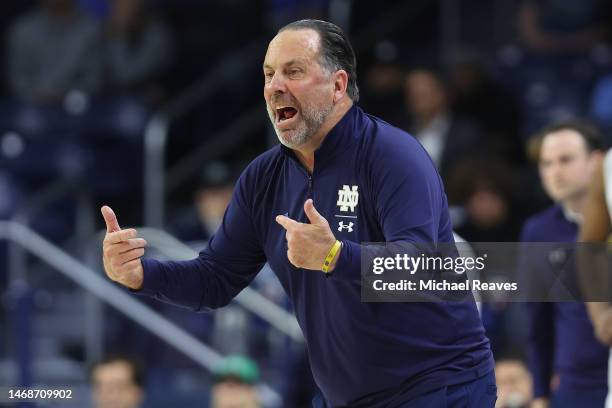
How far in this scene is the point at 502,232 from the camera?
342 inches

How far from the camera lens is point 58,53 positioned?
11375 millimetres

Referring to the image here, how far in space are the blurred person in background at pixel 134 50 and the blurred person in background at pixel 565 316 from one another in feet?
18.3

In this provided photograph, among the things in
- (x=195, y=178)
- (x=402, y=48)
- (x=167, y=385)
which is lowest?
(x=167, y=385)

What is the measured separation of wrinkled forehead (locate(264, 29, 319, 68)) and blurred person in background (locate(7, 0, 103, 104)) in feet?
23.9

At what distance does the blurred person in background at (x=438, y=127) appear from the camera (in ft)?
31.4

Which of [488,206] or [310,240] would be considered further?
[488,206]

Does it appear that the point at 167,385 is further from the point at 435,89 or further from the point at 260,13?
the point at 260,13

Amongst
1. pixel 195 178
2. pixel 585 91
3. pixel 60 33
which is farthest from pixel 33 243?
pixel 585 91

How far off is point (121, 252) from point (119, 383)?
2870 mm

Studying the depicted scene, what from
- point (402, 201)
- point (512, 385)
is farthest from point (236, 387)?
point (402, 201)

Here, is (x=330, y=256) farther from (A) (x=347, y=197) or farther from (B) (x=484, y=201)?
(B) (x=484, y=201)

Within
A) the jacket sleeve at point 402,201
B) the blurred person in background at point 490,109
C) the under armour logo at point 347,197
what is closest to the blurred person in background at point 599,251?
the jacket sleeve at point 402,201

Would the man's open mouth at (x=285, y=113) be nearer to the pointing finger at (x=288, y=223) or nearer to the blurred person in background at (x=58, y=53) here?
the pointing finger at (x=288, y=223)

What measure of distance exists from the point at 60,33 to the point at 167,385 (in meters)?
3.90
